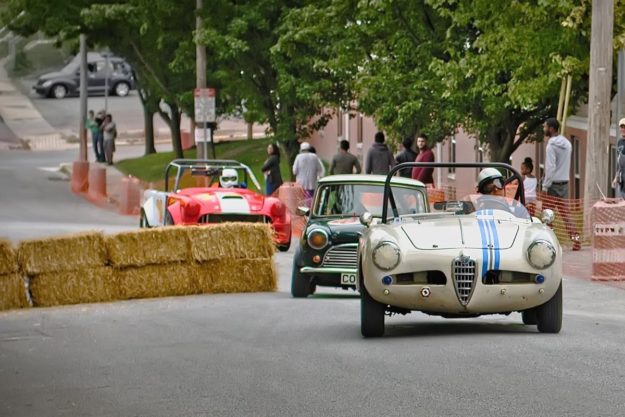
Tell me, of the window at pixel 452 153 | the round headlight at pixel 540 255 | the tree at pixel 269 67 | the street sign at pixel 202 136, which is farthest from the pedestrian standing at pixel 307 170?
the round headlight at pixel 540 255

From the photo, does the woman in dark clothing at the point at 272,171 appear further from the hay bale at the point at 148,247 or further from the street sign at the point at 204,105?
the hay bale at the point at 148,247

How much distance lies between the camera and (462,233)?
1302 centimetres

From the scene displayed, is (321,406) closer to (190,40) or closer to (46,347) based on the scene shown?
(46,347)

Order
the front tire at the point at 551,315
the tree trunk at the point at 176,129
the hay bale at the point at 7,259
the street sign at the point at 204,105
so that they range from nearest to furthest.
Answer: the front tire at the point at 551,315 < the hay bale at the point at 7,259 < the street sign at the point at 204,105 < the tree trunk at the point at 176,129

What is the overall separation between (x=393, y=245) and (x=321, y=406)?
3145 millimetres

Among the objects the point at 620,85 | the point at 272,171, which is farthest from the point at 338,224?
the point at 272,171

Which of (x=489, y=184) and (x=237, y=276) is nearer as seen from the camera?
(x=489, y=184)

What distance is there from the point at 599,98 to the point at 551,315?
37.4 ft

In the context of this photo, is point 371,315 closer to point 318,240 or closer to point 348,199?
point 318,240

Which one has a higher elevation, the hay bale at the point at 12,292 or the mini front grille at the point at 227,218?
the mini front grille at the point at 227,218

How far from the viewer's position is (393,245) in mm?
12906

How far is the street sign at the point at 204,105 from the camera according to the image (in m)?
39.9

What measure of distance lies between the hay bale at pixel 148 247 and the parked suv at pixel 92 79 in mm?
60510

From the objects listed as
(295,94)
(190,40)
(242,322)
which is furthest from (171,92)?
(242,322)
